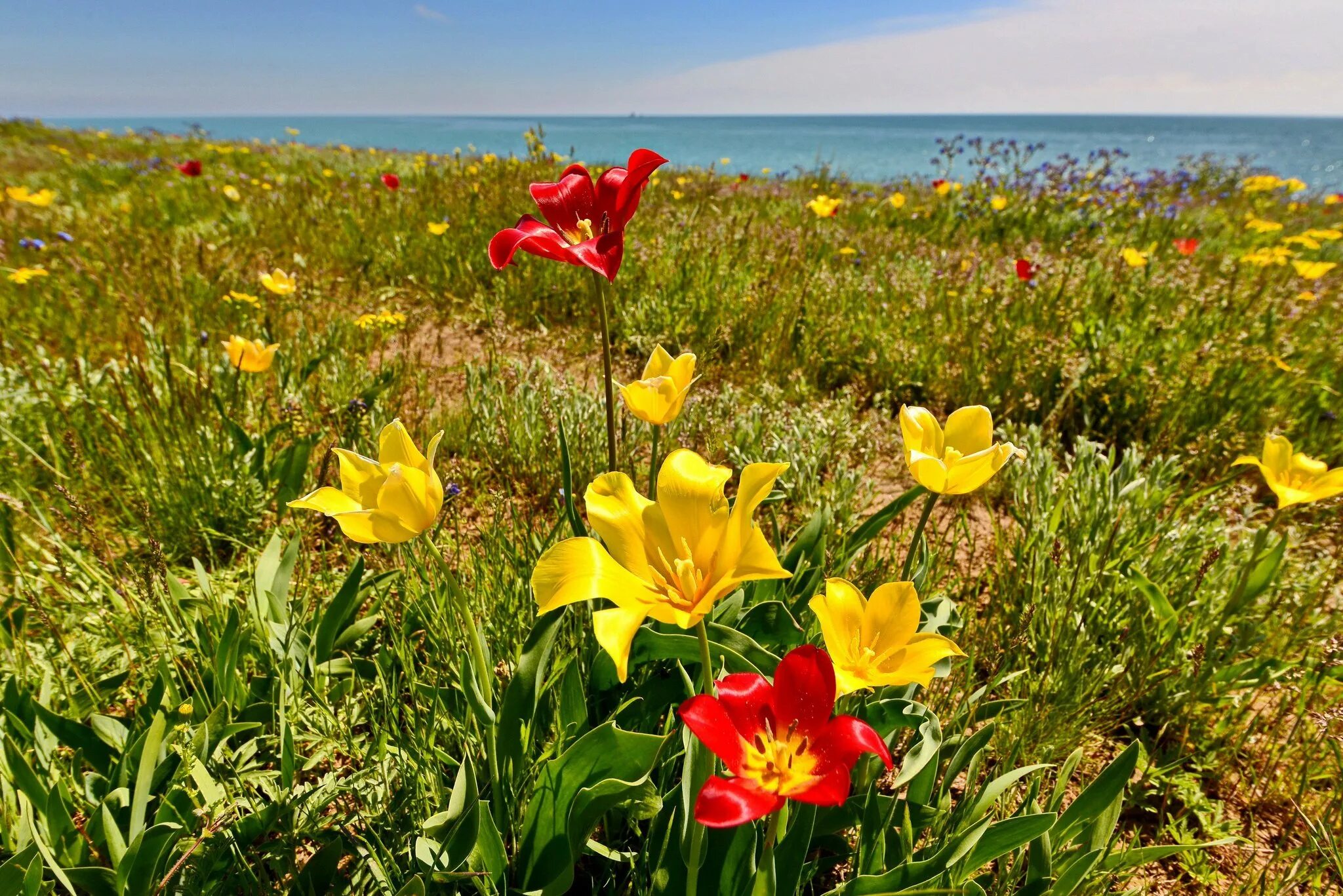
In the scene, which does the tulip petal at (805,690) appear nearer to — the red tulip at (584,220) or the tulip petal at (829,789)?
the tulip petal at (829,789)

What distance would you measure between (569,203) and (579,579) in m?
0.85

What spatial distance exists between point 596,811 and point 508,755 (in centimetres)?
25

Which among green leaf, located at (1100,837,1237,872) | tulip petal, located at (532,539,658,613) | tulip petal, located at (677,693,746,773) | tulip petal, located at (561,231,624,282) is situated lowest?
green leaf, located at (1100,837,1237,872)

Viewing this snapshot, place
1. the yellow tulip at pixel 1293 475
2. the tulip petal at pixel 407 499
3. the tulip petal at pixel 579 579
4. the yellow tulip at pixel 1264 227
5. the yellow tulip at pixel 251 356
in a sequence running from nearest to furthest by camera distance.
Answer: the tulip petal at pixel 579 579
the tulip petal at pixel 407 499
the yellow tulip at pixel 1293 475
the yellow tulip at pixel 251 356
the yellow tulip at pixel 1264 227

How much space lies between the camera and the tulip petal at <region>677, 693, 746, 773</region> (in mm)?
725

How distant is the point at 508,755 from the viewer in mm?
1215

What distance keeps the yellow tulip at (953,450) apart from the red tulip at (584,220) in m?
0.62

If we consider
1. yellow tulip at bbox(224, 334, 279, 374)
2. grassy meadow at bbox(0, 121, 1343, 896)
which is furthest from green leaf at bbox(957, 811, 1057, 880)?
yellow tulip at bbox(224, 334, 279, 374)

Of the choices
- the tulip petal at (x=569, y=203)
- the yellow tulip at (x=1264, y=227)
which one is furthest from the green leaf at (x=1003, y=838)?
the yellow tulip at (x=1264, y=227)

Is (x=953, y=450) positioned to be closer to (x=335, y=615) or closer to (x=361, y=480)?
(x=361, y=480)

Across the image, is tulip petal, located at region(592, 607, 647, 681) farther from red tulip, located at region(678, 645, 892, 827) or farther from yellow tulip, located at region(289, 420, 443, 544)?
yellow tulip, located at region(289, 420, 443, 544)

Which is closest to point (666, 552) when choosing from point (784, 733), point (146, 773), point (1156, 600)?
point (784, 733)

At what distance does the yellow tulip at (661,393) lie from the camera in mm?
1174

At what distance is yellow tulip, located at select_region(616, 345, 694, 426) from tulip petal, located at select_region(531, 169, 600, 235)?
13.1 inches
